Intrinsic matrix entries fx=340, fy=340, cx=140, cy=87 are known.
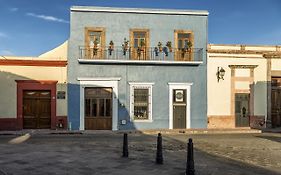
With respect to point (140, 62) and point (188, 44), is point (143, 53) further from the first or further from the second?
point (188, 44)

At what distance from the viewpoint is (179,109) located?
888 inches

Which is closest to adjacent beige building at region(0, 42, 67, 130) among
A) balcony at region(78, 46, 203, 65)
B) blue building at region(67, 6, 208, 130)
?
blue building at region(67, 6, 208, 130)

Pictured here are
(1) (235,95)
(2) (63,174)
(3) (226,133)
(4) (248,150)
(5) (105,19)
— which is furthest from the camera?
(1) (235,95)

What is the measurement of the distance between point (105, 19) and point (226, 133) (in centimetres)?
1044

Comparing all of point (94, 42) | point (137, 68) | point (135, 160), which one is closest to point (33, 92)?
point (94, 42)

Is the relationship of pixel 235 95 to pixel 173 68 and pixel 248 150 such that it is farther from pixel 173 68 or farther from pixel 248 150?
pixel 248 150

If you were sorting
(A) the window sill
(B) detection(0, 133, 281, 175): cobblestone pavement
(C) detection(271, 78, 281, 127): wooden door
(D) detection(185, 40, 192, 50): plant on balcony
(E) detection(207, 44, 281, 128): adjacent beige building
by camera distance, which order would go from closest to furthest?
(B) detection(0, 133, 281, 175): cobblestone pavement
(A) the window sill
(D) detection(185, 40, 192, 50): plant on balcony
(E) detection(207, 44, 281, 128): adjacent beige building
(C) detection(271, 78, 281, 127): wooden door

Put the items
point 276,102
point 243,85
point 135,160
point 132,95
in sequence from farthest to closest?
point 276,102 → point 243,85 → point 132,95 → point 135,160

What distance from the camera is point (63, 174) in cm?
809

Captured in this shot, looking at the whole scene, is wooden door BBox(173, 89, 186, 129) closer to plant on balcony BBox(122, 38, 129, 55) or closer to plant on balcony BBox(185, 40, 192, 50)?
plant on balcony BBox(185, 40, 192, 50)

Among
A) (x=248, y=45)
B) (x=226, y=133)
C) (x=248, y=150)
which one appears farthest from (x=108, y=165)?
(x=248, y=45)

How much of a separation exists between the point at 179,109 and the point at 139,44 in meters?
5.04

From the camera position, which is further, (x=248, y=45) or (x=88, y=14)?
(x=248, y=45)

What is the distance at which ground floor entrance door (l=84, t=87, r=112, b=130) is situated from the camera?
21.6 meters
